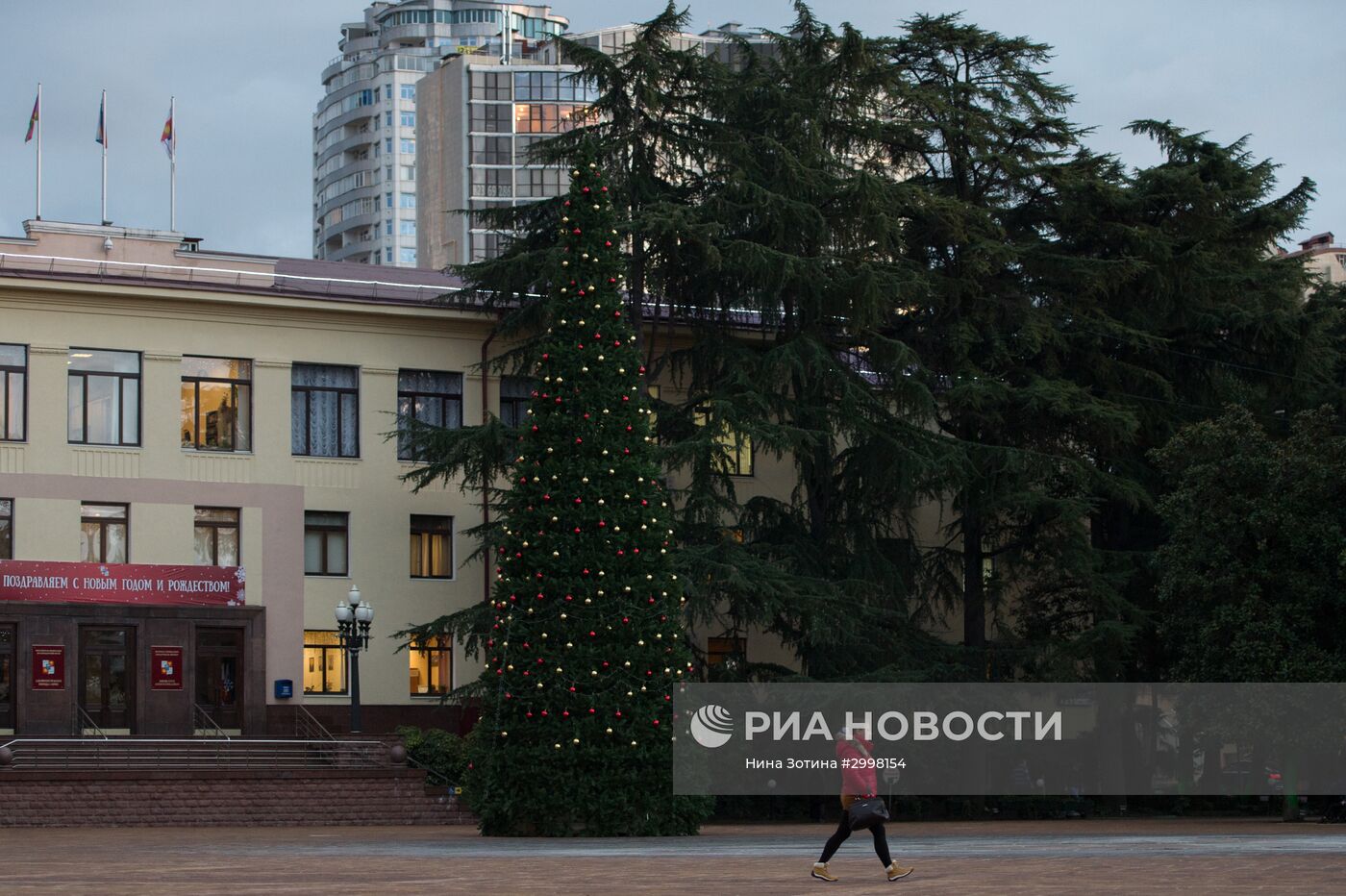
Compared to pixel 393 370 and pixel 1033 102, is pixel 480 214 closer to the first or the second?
pixel 393 370

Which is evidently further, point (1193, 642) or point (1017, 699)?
point (1017, 699)

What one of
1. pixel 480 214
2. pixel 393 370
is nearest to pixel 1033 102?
pixel 480 214

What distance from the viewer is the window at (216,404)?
43.7 meters

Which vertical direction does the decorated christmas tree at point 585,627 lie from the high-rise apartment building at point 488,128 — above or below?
below

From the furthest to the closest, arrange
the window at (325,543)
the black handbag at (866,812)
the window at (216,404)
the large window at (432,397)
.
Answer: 1. the large window at (432,397)
2. the window at (325,543)
3. the window at (216,404)
4. the black handbag at (866,812)

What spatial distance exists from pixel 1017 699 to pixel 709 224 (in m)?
12.2

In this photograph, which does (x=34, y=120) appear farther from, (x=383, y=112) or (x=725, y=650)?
(x=383, y=112)

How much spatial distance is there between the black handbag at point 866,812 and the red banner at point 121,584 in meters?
25.6

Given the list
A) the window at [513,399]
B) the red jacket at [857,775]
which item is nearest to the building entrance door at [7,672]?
the window at [513,399]

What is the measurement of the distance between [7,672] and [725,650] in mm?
15565

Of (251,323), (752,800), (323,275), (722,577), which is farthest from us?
(323,275)

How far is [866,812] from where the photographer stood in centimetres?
1931

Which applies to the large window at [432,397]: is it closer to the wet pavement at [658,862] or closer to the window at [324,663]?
the window at [324,663]

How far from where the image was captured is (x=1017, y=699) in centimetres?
4331
